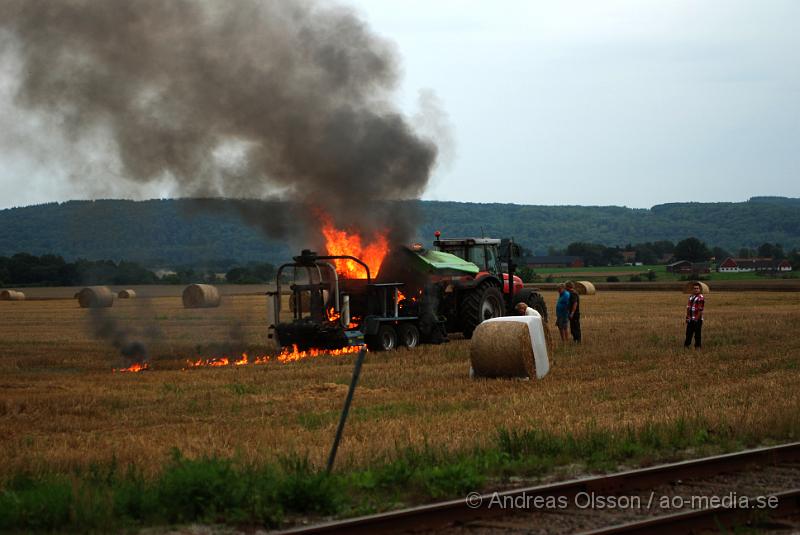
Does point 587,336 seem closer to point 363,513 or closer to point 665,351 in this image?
point 665,351

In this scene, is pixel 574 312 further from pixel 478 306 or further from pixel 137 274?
pixel 137 274

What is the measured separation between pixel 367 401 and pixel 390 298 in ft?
29.8

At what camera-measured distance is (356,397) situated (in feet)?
52.2

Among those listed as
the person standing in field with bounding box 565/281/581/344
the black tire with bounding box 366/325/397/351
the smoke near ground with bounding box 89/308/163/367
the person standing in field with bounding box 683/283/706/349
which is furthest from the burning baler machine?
the person standing in field with bounding box 683/283/706/349

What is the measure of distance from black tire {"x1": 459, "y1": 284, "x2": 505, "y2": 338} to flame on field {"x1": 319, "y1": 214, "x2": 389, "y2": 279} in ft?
8.31

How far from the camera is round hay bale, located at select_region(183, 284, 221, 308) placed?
44500 mm

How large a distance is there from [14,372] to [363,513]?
14.1 m

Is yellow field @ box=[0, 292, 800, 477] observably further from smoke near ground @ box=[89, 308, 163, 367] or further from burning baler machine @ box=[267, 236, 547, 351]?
burning baler machine @ box=[267, 236, 547, 351]

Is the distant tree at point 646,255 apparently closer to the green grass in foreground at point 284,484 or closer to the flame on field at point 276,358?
the flame on field at point 276,358

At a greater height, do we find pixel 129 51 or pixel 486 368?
pixel 129 51

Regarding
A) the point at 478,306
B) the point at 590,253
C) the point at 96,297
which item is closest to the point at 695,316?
the point at 478,306

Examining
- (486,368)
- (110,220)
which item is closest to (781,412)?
(486,368)

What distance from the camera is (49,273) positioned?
57.0 m

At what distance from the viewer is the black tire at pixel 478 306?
25828 millimetres
